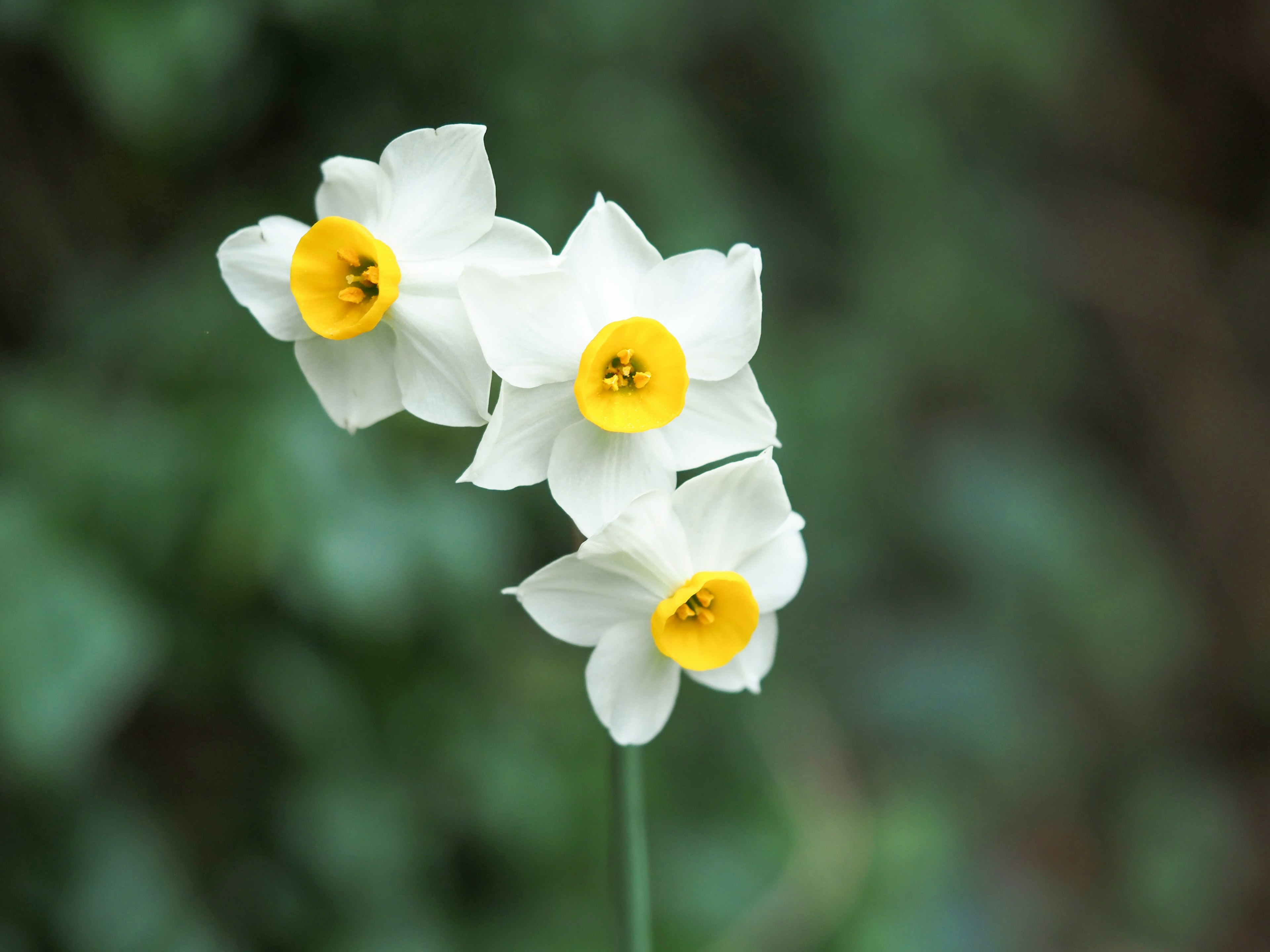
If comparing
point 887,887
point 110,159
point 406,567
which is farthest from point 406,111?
point 887,887

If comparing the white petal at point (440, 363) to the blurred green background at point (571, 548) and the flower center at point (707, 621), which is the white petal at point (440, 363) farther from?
the blurred green background at point (571, 548)

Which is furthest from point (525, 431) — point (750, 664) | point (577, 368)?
point (750, 664)

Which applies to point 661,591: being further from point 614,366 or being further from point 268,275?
point 268,275

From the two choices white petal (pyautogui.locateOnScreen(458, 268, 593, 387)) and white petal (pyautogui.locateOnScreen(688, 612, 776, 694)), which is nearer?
white petal (pyautogui.locateOnScreen(458, 268, 593, 387))

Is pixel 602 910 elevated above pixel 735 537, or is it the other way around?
pixel 735 537

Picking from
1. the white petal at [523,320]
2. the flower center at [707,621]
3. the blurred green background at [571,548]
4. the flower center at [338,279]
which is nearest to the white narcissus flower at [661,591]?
the flower center at [707,621]

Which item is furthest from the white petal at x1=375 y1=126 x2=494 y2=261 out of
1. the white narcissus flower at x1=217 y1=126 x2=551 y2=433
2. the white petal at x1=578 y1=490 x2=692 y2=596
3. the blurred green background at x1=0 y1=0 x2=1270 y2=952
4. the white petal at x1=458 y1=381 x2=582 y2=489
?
the blurred green background at x1=0 y1=0 x2=1270 y2=952

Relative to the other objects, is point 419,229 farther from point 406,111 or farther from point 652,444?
point 406,111

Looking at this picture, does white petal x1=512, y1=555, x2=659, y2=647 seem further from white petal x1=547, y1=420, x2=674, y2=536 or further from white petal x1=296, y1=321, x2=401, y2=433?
white petal x1=296, y1=321, x2=401, y2=433
